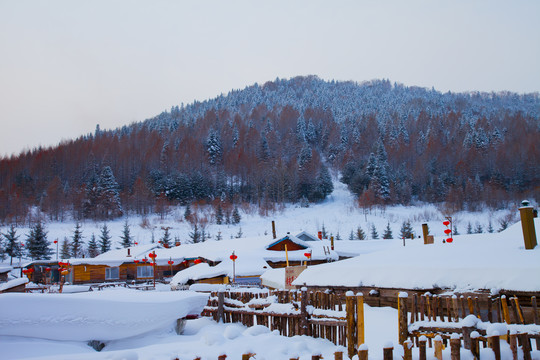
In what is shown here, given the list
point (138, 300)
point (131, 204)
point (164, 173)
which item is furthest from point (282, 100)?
point (138, 300)

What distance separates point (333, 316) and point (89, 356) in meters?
4.51

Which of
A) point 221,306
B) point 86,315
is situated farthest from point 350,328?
point 221,306

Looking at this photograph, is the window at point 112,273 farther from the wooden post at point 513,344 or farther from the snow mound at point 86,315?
the wooden post at point 513,344

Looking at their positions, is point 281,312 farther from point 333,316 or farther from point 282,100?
point 282,100

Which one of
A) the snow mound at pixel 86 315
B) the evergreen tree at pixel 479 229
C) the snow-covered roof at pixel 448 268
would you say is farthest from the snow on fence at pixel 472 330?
the evergreen tree at pixel 479 229

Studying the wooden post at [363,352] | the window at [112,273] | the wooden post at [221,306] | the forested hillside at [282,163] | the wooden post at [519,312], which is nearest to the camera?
the wooden post at [363,352]

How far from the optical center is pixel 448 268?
35.2 feet

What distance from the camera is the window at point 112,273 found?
39.1 m

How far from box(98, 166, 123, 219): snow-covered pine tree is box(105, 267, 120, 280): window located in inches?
1393

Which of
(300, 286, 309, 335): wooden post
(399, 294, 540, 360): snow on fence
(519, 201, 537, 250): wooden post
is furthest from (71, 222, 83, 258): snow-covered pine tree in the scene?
(399, 294, 540, 360): snow on fence

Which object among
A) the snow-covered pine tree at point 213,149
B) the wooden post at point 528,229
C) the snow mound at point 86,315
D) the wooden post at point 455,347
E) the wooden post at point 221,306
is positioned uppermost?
the snow-covered pine tree at point 213,149

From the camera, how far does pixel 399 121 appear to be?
366ft

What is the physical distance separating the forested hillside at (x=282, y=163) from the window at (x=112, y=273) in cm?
3320

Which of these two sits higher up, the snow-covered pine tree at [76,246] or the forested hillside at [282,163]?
the forested hillside at [282,163]
